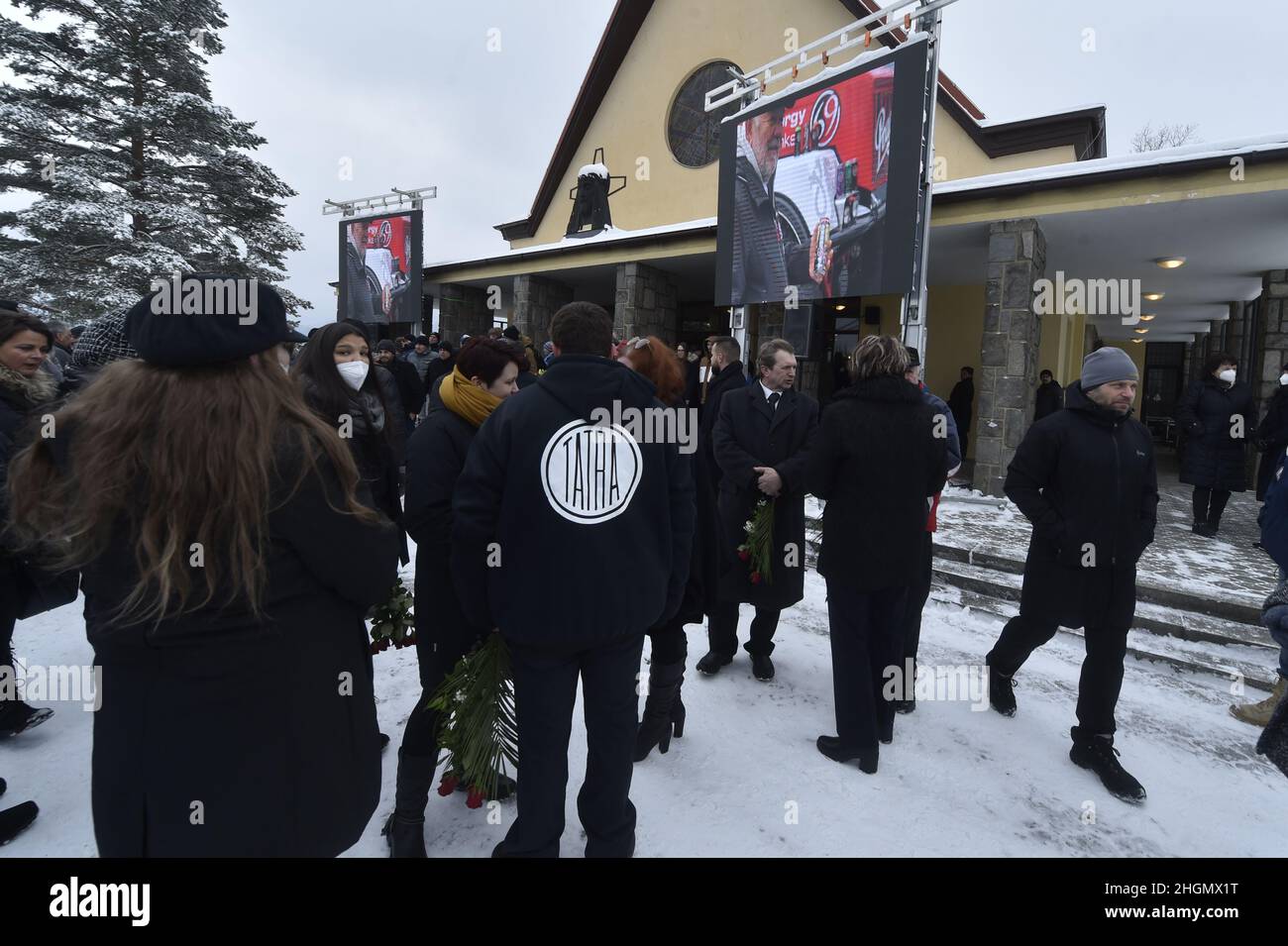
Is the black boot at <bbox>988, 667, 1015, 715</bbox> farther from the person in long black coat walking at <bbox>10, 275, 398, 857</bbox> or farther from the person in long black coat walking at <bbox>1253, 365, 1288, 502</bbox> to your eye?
the person in long black coat walking at <bbox>1253, 365, 1288, 502</bbox>

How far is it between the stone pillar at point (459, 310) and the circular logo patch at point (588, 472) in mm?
14678

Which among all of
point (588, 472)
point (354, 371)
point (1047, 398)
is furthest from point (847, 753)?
point (1047, 398)

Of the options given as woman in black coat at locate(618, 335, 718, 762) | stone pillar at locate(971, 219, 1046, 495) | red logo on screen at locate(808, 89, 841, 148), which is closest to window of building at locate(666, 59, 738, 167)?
red logo on screen at locate(808, 89, 841, 148)

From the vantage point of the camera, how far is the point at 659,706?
2965 mm

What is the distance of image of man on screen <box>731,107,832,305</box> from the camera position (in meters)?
9.01

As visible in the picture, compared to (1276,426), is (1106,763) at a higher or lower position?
lower

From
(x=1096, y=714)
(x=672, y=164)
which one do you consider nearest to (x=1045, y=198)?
(x=1096, y=714)

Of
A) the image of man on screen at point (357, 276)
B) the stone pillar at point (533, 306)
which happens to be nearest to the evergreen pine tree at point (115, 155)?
the image of man on screen at point (357, 276)

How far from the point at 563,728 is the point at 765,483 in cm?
195

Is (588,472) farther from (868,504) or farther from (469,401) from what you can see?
(868,504)

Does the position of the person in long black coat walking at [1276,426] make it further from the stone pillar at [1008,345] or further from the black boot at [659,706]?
the black boot at [659,706]

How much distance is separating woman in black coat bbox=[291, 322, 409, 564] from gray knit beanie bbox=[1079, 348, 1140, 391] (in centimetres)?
314

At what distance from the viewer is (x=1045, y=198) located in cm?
767
